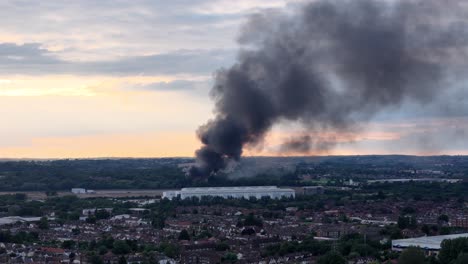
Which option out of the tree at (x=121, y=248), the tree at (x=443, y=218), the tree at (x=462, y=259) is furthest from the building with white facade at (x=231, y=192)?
the tree at (x=462, y=259)

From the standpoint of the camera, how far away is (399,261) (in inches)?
1713

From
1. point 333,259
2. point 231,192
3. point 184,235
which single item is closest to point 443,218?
point 184,235

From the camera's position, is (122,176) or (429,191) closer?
(429,191)

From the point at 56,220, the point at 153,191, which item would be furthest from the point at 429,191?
the point at 56,220

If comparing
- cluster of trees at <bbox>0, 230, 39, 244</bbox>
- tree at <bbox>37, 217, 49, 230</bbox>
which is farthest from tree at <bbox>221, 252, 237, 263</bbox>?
tree at <bbox>37, 217, 49, 230</bbox>

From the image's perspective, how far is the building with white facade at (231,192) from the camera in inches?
3745

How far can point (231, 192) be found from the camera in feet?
319

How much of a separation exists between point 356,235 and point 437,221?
1562cm

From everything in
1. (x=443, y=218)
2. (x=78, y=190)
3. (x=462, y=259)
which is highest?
(x=78, y=190)

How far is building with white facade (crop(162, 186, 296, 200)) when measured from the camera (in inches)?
3745

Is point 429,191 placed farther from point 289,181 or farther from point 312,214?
point 312,214

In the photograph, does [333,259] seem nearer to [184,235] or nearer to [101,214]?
[184,235]

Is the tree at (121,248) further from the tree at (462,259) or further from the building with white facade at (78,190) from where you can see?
the building with white facade at (78,190)

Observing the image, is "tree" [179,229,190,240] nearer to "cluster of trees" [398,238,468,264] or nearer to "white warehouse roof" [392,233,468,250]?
"white warehouse roof" [392,233,468,250]
